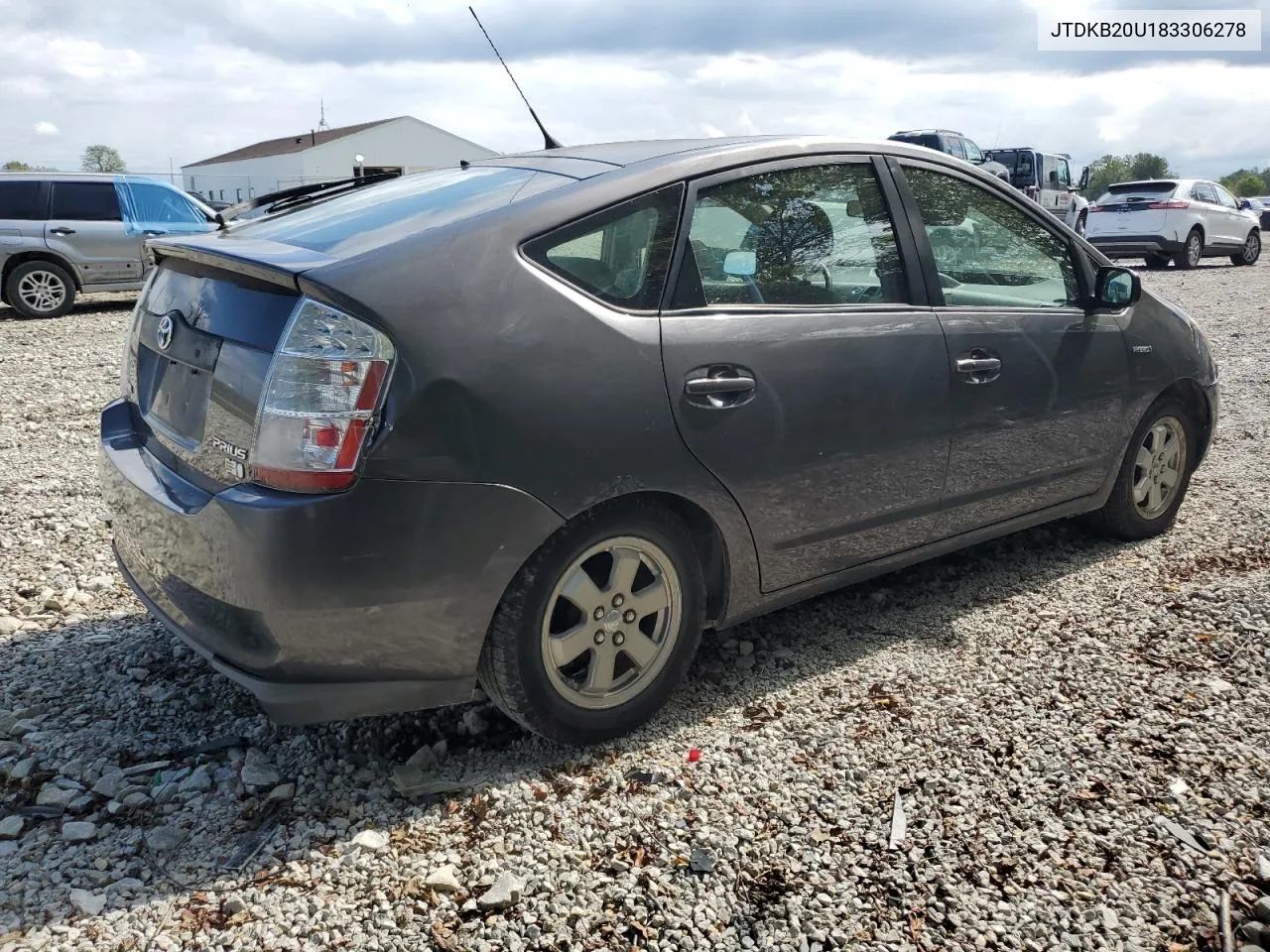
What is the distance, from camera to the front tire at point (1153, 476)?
4578mm

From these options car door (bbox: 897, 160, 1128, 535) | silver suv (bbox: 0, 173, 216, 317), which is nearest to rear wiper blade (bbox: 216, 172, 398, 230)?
car door (bbox: 897, 160, 1128, 535)

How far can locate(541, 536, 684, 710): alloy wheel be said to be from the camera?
2896 mm

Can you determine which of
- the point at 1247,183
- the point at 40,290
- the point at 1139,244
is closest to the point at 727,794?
the point at 40,290

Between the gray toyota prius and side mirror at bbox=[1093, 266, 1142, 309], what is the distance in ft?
1.06

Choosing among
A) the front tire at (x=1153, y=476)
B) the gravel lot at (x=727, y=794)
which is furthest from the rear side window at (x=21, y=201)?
the front tire at (x=1153, y=476)

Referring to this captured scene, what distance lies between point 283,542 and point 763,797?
1426 millimetres

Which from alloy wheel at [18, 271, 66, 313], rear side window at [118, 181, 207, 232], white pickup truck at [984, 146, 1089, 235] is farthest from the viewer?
white pickup truck at [984, 146, 1089, 235]

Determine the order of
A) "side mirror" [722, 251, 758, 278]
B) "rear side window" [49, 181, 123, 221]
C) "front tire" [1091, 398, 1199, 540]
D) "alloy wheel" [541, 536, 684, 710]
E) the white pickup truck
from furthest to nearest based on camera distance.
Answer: the white pickup truck → "rear side window" [49, 181, 123, 221] → "front tire" [1091, 398, 1199, 540] → "side mirror" [722, 251, 758, 278] → "alloy wheel" [541, 536, 684, 710]

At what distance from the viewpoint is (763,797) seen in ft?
9.29

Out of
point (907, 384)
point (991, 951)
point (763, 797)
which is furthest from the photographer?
point (907, 384)

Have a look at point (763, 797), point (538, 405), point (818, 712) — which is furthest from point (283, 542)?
point (818, 712)

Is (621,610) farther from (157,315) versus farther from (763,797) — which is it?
(157,315)

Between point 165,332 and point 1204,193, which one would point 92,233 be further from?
point 1204,193

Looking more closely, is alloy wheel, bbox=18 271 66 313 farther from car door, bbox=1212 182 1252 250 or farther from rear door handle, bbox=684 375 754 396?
car door, bbox=1212 182 1252 250
